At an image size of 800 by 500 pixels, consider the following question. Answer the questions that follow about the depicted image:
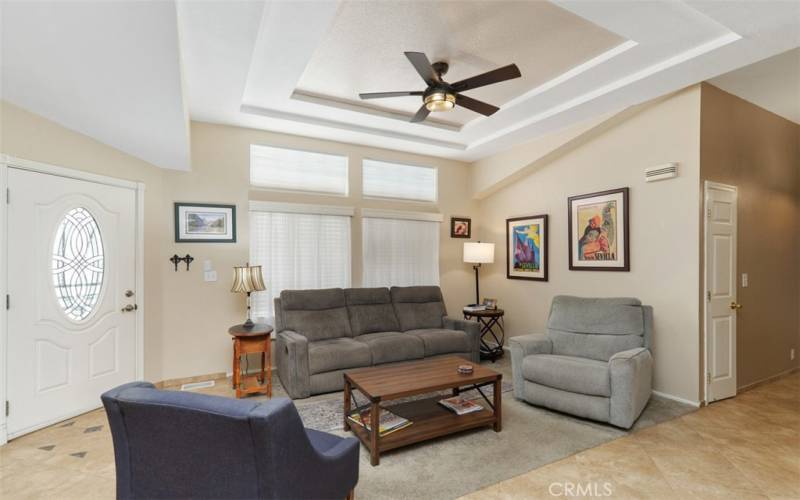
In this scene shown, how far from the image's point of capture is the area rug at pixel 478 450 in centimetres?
227

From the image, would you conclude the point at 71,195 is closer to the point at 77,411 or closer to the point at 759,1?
the point at 77,411

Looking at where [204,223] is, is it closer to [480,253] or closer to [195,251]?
[195,251]

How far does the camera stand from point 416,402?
10.6 ft

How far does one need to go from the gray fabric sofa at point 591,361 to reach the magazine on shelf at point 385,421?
129 cm

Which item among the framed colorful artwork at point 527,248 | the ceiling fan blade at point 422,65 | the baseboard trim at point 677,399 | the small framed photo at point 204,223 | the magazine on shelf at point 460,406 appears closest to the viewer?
the ceiling fan blade at point 422,65

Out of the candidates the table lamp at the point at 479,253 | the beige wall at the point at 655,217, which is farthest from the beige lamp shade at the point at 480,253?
the beige wall at the point at 655,217

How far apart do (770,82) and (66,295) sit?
644 centimetres

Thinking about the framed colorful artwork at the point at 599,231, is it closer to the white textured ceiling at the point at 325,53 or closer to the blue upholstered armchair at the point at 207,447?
the white textured ceiling at the point at 325,53

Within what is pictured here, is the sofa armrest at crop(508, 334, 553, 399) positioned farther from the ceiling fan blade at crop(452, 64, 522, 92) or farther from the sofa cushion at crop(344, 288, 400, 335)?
the ceiling fan blade at crop(452, 64, 522, 92)

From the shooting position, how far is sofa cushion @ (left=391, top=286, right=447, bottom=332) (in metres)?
4.76

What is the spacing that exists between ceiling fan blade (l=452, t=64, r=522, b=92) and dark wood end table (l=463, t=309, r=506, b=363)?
2955 mm

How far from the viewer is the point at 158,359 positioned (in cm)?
393

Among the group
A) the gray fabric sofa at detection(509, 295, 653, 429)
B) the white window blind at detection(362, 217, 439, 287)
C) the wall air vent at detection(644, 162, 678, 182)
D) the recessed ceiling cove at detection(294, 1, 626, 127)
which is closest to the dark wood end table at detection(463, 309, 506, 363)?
the white window blind at detection(362, 217, 439, 287)

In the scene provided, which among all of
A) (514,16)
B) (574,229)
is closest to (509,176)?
(574,229)
